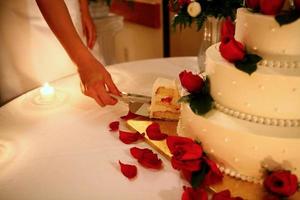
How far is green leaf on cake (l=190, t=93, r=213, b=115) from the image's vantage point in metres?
0.92

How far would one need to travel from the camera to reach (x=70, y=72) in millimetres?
1742

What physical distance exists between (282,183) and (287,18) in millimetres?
366

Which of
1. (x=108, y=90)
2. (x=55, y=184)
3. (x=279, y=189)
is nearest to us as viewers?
(x=279, y=189)

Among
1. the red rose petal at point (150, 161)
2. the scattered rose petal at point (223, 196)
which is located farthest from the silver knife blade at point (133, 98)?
the scattered rose petal at point (223, 196)

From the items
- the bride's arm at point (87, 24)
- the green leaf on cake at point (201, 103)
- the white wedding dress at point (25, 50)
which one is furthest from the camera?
the bride's arm at point (87, 24)

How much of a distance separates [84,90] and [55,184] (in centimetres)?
37

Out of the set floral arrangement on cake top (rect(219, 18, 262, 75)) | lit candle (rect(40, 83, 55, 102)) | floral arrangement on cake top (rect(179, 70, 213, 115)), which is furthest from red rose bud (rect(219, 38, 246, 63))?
lit candle (rect(40, 83, 55, 102))

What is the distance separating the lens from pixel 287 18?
31.8 inches

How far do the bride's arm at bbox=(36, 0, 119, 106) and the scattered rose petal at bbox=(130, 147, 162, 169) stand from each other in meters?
0.23

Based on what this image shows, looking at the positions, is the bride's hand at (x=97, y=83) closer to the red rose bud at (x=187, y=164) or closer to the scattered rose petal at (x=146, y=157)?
the scattered rose petal at (x=146, y=157)

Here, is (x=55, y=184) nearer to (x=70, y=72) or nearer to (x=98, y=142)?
(x=98, y=142)

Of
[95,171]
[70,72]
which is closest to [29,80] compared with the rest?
[70,72]

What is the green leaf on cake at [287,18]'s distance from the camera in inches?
31.7

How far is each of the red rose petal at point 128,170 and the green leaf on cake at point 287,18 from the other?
0.50 m
